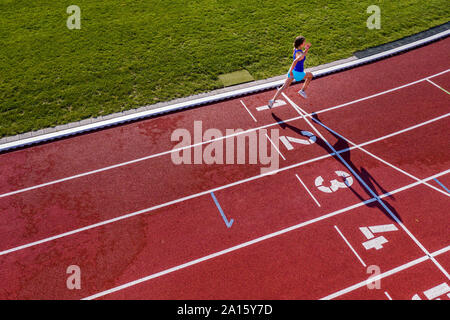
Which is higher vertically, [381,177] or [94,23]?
[94,23]

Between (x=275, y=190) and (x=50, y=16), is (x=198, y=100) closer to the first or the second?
(x=275, y=190)

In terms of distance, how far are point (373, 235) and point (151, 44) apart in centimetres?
1007

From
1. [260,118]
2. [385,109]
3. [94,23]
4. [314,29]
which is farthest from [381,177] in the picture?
[94,23]

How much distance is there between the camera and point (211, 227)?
6.74 m

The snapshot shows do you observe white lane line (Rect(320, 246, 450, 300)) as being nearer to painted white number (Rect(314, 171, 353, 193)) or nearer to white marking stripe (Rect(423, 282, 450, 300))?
white marking stripe (Rect(423, 282, 450, 300))

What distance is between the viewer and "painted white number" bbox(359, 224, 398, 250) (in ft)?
21.1

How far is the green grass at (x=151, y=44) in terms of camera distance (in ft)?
31.0

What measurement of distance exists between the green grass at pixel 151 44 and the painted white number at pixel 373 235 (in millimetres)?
6167

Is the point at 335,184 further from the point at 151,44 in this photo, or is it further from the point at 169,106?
the point at 151,44

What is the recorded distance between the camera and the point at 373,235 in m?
6.60

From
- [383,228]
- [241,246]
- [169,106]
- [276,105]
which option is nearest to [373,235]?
[383,228]
